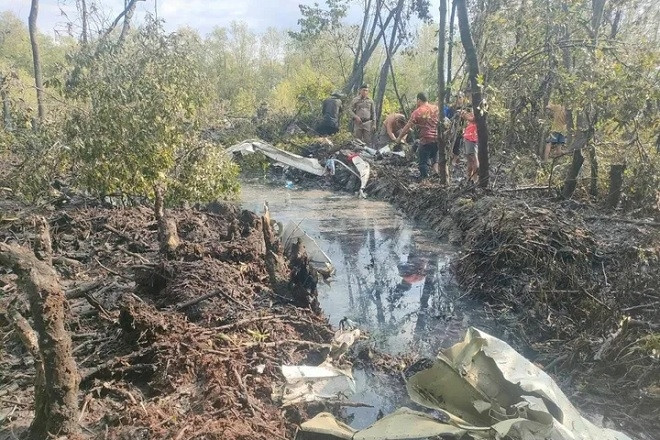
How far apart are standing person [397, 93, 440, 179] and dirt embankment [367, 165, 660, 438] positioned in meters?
3.19

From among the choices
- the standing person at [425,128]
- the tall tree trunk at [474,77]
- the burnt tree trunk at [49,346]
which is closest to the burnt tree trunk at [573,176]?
the tall tree trunk at [474,77]

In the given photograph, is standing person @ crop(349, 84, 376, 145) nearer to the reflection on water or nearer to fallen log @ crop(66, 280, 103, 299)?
the reflection on water

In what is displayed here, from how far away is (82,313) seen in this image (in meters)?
4.65

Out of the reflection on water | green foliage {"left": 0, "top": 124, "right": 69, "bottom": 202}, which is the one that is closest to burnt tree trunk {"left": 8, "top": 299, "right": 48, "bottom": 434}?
the reflection on water

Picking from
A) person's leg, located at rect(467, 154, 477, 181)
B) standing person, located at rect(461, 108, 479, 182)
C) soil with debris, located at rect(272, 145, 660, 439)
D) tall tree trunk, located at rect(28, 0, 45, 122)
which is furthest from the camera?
tall tree trunk, located at rect(28, 0, 45, 122)

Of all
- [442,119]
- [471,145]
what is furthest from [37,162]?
[471,145]

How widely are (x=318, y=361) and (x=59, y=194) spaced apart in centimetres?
511

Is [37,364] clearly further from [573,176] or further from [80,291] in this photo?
[573,176]

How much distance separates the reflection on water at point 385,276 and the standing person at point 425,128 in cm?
130

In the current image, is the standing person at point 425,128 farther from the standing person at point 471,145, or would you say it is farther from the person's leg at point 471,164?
the person's leg at point 471,164

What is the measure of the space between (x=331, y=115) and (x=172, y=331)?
12.8m

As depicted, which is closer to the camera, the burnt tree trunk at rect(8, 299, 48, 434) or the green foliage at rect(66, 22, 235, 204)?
the burnt tree trunk at rect(8, 299, 48, 434)

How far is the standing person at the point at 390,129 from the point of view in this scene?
45.4ft

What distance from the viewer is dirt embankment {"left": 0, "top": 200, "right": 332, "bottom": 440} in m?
3.25
